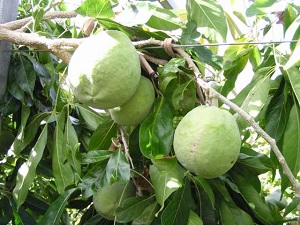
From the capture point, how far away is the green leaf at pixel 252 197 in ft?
3.40

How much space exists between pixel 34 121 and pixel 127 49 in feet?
2.05

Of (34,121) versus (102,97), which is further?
(34,121)

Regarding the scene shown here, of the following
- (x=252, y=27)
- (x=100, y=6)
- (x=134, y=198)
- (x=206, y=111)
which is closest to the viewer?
(x=206, y=111)

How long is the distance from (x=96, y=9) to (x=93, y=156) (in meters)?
0.29

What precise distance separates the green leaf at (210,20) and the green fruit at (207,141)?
293 millimetres

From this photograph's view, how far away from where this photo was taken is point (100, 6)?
2.80 feet

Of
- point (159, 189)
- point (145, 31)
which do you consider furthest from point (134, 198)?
point (145, 31)

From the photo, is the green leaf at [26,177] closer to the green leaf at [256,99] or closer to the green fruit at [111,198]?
the green fruit at [111,198]

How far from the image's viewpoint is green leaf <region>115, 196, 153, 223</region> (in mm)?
989

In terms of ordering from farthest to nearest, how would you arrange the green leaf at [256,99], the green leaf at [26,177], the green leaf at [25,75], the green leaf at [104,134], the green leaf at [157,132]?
the green leaf at [25,75] < the green leaf at [26,177] < the green leaf at [104,134] < the green leaf at [256,99] < the green leaf at [157,132]

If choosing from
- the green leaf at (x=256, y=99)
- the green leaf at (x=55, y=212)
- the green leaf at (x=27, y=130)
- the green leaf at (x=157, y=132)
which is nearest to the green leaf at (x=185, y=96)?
the green leaf at (x=157, y=132)

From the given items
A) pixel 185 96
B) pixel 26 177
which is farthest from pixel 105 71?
pixel 26 177

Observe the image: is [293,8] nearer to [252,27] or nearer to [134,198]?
[252,27]

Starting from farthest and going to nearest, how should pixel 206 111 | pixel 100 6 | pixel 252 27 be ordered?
pixel 252 27 < pixel 100 6 < pixel 206 111
